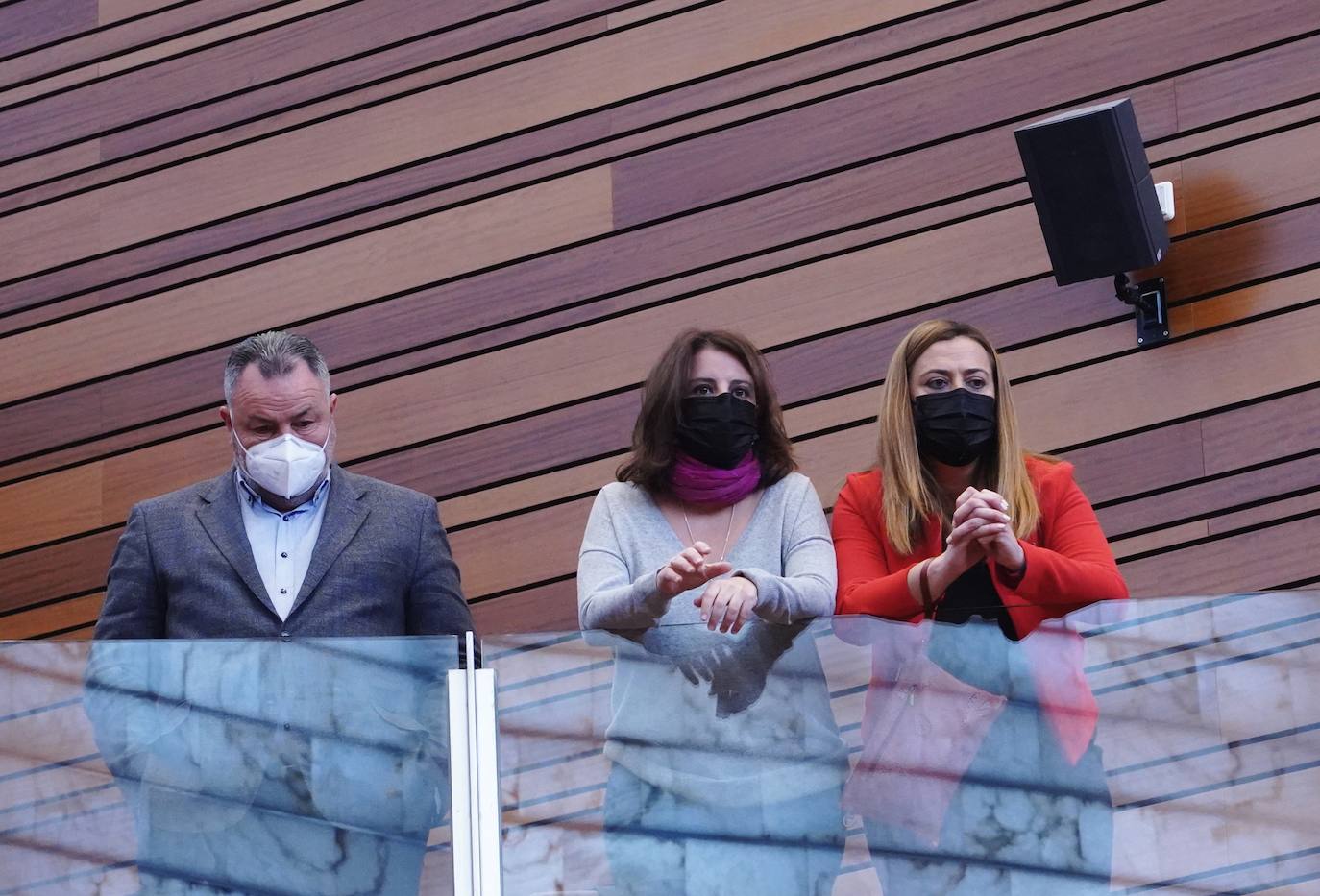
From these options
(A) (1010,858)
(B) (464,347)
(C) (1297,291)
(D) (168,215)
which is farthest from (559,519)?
(A) (1010,858)

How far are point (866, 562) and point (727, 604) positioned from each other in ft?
1.42

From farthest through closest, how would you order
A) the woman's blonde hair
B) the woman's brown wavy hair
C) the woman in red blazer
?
the woman's brown wavy hair < the woman's blonde hair < the woman in red blazer

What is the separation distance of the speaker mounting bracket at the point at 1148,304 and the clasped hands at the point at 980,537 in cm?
159

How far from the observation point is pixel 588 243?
505 cm

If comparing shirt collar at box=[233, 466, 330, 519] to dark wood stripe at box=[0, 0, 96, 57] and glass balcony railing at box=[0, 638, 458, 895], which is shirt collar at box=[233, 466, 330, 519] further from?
dark wood stripe at box=[0, 0, 96, 57]

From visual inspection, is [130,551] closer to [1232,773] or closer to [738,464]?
[738,464]

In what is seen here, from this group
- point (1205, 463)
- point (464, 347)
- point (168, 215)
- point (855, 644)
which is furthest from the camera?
point (168, 215)

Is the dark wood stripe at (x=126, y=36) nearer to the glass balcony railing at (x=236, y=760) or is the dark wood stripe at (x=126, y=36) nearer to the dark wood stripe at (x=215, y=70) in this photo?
the dark wood stripe at (x=215, y=70)

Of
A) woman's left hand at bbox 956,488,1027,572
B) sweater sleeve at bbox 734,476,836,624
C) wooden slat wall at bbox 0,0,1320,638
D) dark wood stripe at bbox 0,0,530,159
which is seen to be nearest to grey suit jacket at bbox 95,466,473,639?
sweater sleeve at bbox 734,476,836,624

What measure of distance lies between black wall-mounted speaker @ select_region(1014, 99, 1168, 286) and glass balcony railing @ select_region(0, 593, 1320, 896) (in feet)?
4.83

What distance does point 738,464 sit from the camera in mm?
3387

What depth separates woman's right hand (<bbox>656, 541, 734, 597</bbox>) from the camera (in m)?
2.96

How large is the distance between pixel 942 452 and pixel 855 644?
0.55 m

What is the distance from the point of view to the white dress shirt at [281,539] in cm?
340
